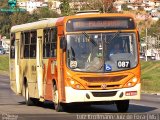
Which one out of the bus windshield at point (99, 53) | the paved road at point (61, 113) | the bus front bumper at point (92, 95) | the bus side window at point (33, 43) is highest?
the bus windshield at point (99, 53)

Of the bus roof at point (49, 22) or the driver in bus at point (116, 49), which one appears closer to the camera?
the driver in bus at point (116, 49)

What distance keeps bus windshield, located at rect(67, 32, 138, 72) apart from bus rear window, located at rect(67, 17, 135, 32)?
0.72ft

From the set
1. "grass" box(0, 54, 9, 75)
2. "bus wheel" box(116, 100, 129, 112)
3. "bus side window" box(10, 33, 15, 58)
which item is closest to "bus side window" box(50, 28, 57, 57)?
"bus wheel" box(116, 100, 129, 112)

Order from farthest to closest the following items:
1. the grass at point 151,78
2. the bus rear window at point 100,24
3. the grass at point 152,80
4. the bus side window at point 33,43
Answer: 1. the grass at point 151,78
2. the grass at point 152,80
3. the bus side window at point 33,43
4. the bus rear window at point 100,24

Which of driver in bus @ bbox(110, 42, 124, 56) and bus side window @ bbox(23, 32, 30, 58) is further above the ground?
driver in bus @ bbox(110, 42, 124, 56)

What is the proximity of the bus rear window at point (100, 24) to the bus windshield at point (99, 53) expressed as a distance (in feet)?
0.72

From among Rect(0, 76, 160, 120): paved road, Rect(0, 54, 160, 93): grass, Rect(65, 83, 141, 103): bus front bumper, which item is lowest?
Rect(0, 54, 160, 93): grass

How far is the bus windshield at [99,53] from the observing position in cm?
1973

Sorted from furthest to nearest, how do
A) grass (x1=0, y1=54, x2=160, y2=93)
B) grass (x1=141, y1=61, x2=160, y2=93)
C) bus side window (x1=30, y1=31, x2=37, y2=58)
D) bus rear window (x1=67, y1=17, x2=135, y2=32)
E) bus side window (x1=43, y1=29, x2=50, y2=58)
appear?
1. grass (x1=0, y1=54, x2=160, y2=93)
2. grass (x1=141, y1=61, x2=160, y2=93)
3. bus side window (x1=30, y1=31, x2=37, y2=58)
4. bus side window (x1=43, y1=29, x2=50, y2=58)
5. bus rear window (x1=67, y1=17, x2=135, y2=32)

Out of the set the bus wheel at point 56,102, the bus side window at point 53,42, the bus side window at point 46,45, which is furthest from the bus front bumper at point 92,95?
the bus side window at point 46,45

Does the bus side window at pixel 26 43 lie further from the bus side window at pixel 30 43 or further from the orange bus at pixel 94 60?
the orange bus at pixel 94 60

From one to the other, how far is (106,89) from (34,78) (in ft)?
16.9

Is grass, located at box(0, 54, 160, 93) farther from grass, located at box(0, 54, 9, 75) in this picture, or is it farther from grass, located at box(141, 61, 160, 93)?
grass, located at box(0, 54, 9, 75)

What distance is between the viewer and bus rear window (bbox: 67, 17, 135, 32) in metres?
20.2
